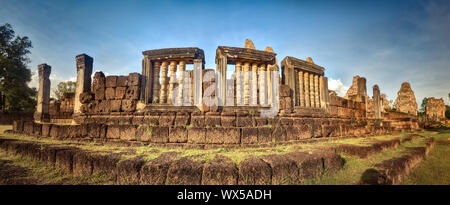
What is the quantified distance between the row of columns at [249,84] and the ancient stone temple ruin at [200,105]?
0.04 m

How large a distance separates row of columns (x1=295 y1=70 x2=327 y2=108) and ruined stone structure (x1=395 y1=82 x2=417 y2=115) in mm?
22447

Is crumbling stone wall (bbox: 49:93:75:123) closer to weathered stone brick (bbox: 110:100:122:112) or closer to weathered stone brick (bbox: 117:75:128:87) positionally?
weathered stone brick (bbox: 110:100:122:112)

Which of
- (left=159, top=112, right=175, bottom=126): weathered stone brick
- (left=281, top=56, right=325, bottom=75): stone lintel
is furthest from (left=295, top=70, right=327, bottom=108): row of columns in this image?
(left=159, top=112, right=175, bottom=126): weathered stone brick

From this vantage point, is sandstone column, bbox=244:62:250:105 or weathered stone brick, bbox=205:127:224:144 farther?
sandstone column, bbox=244:62:250:105

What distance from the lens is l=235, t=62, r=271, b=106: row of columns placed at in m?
5.79

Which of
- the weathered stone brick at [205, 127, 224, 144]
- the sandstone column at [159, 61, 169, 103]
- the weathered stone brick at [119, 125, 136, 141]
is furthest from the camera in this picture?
the sandstone column at [159, 61, 169, 103]

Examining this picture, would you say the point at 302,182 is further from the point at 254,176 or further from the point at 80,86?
the point at 80,86

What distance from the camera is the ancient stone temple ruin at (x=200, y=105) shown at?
166 inches

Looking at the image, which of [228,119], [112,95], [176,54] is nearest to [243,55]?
[176,54]

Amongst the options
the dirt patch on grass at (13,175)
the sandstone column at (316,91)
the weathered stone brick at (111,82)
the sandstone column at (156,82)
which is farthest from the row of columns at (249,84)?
the dirt patch on grass at (13,175)

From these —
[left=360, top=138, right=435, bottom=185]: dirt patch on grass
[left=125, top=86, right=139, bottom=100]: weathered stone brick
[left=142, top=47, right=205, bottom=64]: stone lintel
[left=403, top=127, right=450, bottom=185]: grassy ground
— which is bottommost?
[left=403, top=127, right=450, bottom=185]: grassy ground

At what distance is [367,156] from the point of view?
151 inches

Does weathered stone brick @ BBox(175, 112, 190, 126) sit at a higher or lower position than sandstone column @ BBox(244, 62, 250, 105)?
lower
